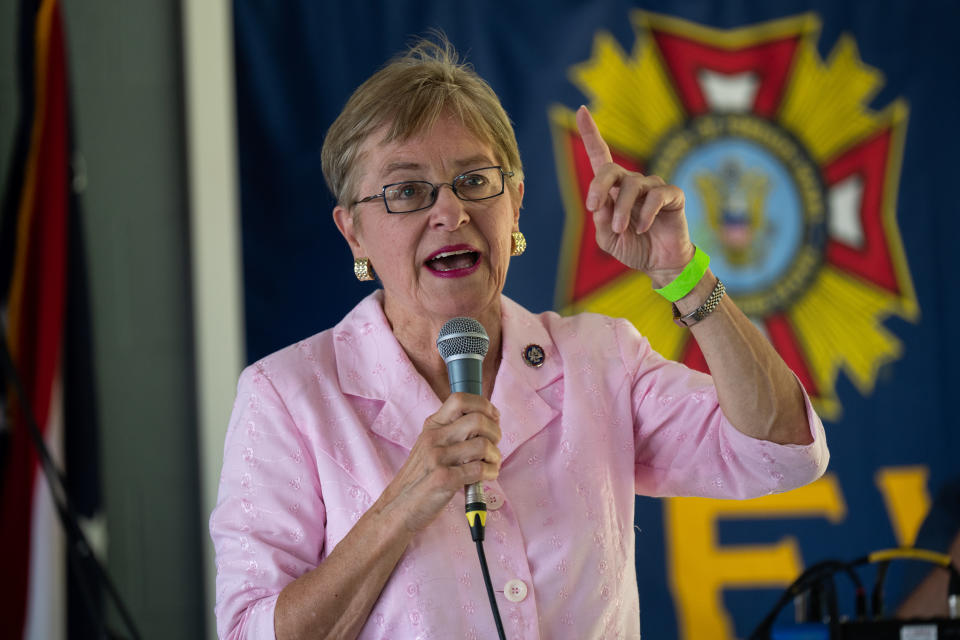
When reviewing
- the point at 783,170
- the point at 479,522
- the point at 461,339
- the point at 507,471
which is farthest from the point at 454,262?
the point at 783,170

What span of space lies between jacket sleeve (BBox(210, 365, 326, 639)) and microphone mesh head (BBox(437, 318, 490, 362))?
32 cm

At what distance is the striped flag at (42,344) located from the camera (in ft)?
8.32

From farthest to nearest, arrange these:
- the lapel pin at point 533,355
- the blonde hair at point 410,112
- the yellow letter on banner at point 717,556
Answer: the yellow letter on banner at point 717,556 < the lapel pin at point 533,355 < the blonde hair at point 410,112

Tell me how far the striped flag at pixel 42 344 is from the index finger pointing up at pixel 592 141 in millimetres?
1723

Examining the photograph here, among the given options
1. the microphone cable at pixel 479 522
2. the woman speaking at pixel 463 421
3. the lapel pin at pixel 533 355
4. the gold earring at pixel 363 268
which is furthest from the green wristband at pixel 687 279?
the gold earring at pixel 363 268

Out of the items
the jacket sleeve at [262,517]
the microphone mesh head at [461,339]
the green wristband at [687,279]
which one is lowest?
the jacket sleeve at [262,517]

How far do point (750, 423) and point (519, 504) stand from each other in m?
0.38

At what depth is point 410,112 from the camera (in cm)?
158

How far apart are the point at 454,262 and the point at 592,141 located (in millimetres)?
295

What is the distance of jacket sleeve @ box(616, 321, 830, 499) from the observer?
58.4 inches

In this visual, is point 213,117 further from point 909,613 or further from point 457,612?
point 909,613

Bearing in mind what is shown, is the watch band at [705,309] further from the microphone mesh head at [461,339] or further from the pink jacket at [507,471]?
the microphone mesh head at [461,339]

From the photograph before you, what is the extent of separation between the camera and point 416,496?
1309 mm

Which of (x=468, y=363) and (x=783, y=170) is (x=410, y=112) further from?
(x=783, y=170)
